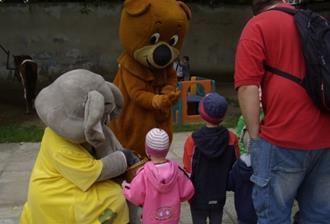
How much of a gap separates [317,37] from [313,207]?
0.98 metres

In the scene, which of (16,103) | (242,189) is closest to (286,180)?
(242,189)

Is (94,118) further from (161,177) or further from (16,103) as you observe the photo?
(16,103)

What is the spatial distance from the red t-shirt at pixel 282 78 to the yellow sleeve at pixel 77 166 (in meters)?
0.97

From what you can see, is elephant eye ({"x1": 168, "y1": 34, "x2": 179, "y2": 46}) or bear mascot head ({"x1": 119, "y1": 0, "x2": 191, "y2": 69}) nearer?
bear mascot head ({"x1": 119, "y1": 0, "x2": 191, "y2": 69})

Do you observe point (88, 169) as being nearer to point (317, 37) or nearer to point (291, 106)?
point (291, 106)

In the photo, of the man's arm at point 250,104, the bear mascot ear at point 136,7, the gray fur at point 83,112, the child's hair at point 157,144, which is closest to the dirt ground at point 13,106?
the bear mascot ear at point 136,7

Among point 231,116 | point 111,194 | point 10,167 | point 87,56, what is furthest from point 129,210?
point 87,56

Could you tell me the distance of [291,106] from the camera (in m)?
2.99

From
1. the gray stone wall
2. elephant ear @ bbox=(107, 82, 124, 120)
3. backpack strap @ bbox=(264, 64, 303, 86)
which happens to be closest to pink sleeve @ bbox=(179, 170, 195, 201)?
elephant ear @ bbox=(107, 82, 124, 120)

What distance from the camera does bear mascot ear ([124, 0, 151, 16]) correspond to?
14.4 ft

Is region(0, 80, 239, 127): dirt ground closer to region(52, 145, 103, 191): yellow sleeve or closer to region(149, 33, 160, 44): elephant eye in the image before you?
region(149, 33, 160, 44): elephant eye

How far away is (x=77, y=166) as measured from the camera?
323 centimetres

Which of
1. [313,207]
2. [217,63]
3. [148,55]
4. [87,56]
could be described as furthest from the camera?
[217,63]

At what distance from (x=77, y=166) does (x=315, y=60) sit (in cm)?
144
